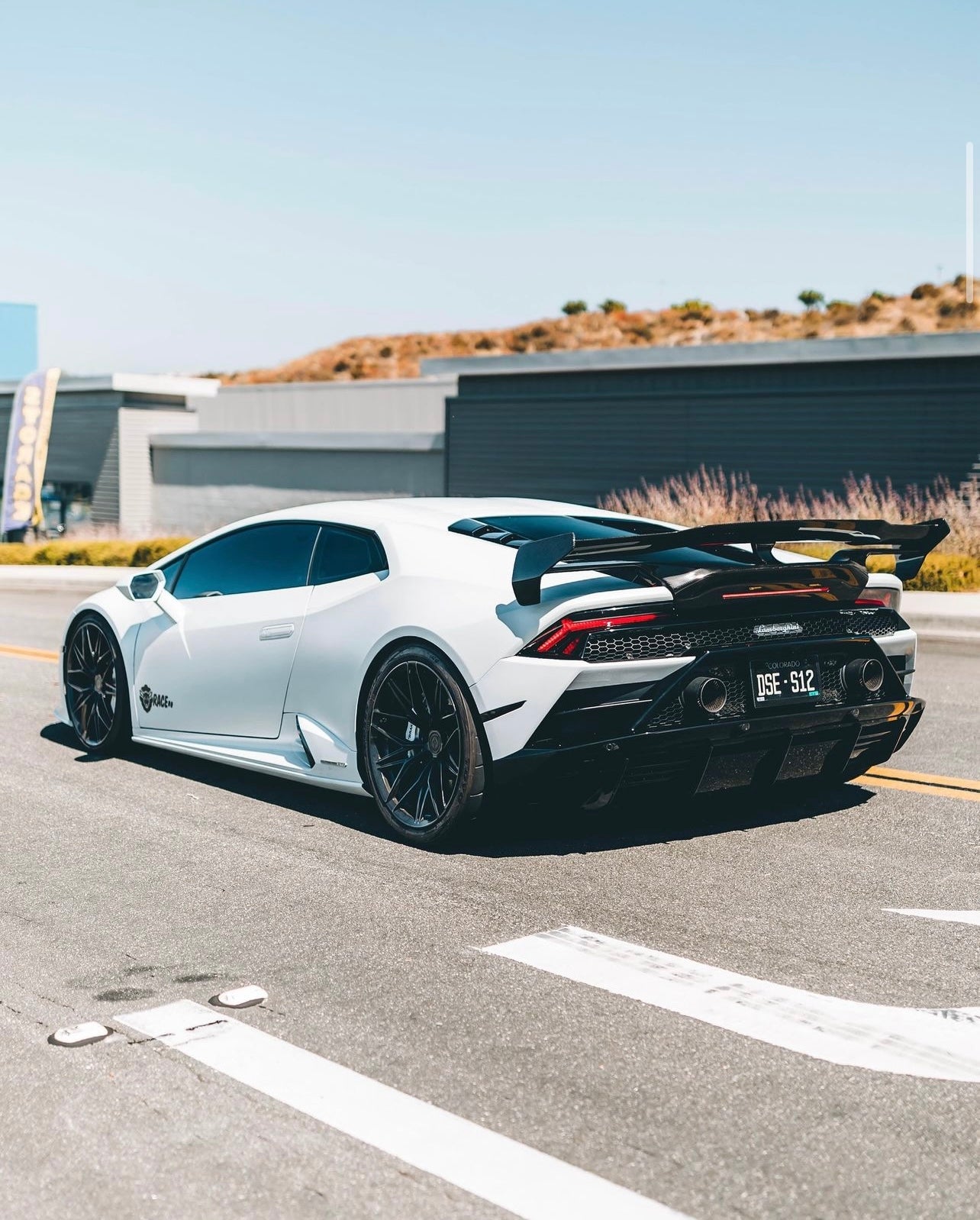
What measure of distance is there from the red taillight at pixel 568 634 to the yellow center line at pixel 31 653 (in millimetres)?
7957

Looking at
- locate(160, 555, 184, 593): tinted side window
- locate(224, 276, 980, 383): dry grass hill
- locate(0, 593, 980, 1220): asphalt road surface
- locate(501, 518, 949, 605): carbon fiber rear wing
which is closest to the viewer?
locate(0, 593, 980, 1220): asphalt road surface

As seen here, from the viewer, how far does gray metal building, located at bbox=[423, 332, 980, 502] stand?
2762 centimetres

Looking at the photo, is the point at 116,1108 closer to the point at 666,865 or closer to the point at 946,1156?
the point at 946,1156

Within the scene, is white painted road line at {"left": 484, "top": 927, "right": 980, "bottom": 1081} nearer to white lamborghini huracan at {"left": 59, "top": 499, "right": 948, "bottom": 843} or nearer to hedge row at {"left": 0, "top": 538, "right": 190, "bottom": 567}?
white lamborghini huracan at {"left": 59, "top": 499, "right": 948, "bottom": 843}

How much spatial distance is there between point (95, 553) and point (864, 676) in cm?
2623

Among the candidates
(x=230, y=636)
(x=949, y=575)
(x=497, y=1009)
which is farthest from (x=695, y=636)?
(x=949, y=575)

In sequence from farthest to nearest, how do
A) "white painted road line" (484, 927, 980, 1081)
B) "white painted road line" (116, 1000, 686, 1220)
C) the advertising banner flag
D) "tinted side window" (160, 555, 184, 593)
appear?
1. the advertising banner flag
2. "tinted side window" (160, 555, 184, 593)
3. "white painted road line" (484, 927, 980, 1081)
4. "white painted road line" (116, 1000, 686, 1220)

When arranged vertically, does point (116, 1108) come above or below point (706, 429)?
below

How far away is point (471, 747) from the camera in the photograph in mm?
5547

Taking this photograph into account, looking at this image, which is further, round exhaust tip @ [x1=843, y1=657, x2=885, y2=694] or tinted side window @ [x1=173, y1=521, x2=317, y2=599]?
tinted side window @ [x1=173, y1=521, x2=317, y2=599]

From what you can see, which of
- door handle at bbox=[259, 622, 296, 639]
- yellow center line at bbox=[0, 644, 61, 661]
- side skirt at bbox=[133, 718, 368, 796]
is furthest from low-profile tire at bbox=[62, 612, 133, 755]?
yellow center line at bbox=[0, 644, 61, 661]

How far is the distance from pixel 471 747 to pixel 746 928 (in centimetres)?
128

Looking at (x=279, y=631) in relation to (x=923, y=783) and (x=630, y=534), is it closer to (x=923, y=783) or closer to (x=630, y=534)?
(x=630, y=534)

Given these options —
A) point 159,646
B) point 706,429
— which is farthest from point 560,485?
point 159,646
